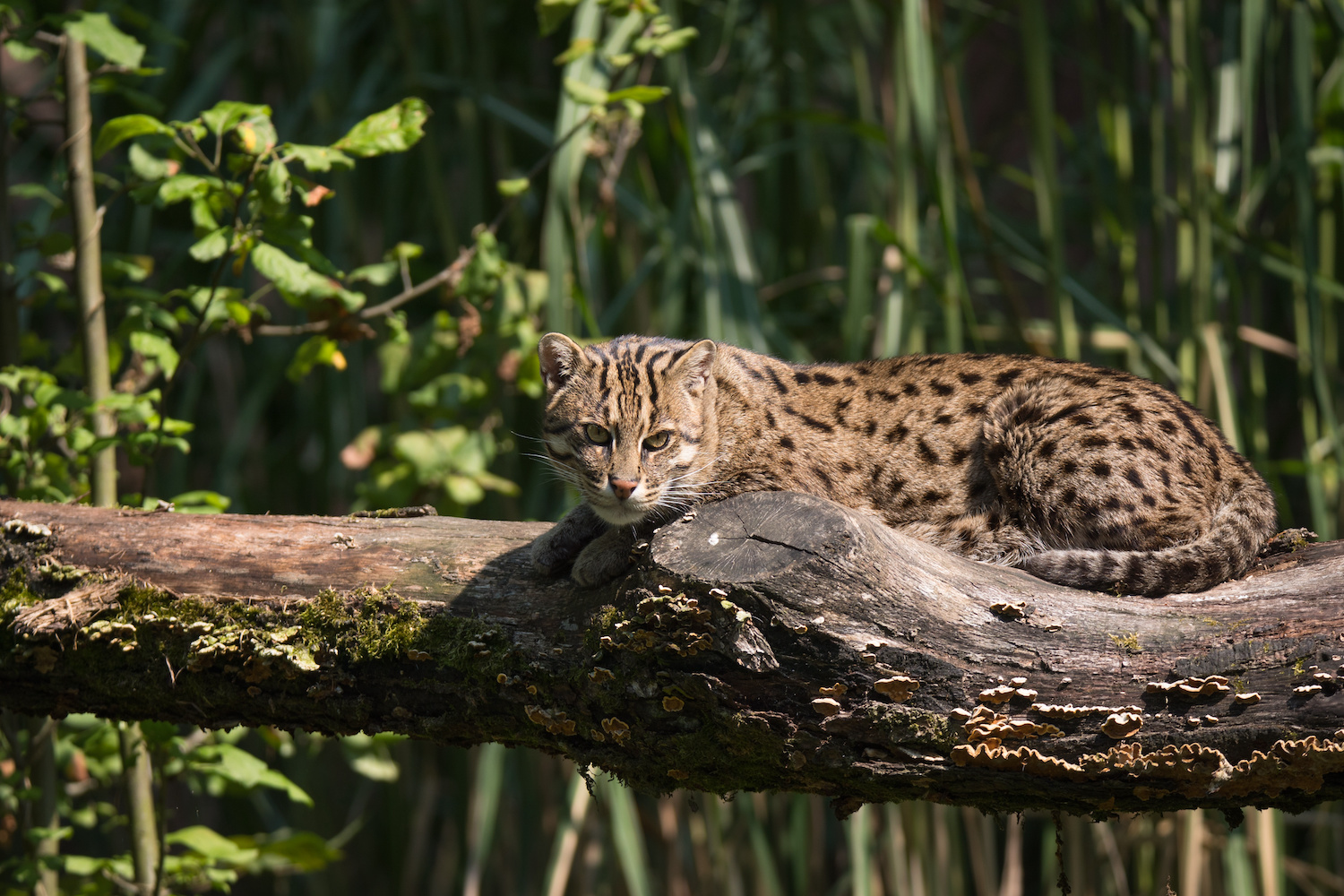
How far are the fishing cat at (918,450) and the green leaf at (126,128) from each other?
1045mm

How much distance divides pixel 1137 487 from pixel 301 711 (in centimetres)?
198

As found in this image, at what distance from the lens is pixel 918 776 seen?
1.92 metres

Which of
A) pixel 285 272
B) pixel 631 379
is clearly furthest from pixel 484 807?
pixel 285 272

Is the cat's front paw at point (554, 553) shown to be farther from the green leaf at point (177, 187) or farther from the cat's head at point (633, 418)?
the green leaf at point (177, 187)

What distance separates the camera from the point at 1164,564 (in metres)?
2.21

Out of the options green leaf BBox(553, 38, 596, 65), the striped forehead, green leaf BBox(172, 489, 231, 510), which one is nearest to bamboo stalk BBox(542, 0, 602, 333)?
green leaf BBox(553, 38, 596, 65)

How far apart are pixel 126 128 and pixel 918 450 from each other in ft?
7.08

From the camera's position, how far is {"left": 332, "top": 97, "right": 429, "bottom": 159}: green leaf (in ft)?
8.68

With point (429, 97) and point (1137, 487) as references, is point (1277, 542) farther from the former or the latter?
point (429, 97)

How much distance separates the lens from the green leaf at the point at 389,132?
8.68 feet

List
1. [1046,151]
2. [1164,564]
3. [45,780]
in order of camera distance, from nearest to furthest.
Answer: [1164,564] → [45,780] → [1046,151]

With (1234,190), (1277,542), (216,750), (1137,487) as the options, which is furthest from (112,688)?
(1234,190)

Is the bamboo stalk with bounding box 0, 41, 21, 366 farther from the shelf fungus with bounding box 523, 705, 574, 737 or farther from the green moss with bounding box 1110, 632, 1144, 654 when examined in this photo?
the green moss with bounding box 1110, 632, 1144, 654

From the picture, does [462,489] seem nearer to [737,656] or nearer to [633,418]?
[633,418]
